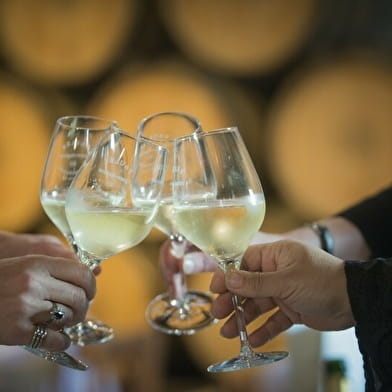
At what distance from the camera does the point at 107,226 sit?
2.41 ft

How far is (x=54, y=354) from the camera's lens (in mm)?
726

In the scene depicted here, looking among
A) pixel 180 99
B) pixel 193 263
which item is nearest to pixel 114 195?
pixel 193 263

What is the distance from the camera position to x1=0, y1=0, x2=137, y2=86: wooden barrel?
6.08 ft

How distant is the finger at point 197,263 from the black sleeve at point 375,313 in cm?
33

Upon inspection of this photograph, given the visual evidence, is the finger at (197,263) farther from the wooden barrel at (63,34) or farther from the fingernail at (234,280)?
the wooden barrel at (63,34)

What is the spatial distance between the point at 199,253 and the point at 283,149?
0.89m

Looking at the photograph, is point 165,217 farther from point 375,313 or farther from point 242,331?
point 375,313

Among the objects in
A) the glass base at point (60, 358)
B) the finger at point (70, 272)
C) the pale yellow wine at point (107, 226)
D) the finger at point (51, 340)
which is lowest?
the glass base at point (60, 358)

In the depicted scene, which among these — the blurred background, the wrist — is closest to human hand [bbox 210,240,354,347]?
the wrist

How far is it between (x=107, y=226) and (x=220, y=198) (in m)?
0.14

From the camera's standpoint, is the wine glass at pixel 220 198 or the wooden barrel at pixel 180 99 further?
the wooden barrel at pixel 180 99

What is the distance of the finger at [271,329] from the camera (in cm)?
90

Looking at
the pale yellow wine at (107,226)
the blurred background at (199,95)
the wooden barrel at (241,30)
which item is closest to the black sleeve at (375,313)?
the pale yellow wine at (107,226)

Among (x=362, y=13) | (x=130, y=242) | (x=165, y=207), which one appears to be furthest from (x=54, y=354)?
(x=362, y=13)
